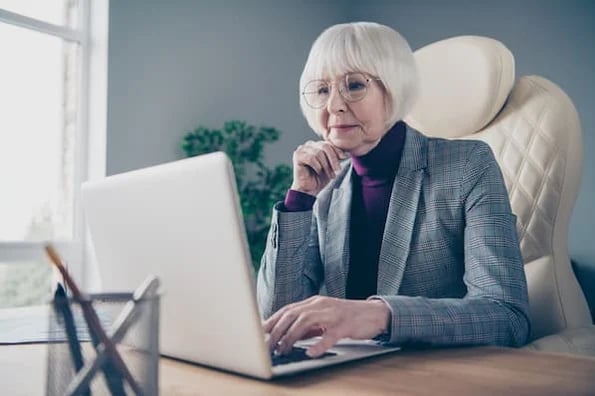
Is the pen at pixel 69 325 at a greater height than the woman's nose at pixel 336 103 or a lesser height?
lesser

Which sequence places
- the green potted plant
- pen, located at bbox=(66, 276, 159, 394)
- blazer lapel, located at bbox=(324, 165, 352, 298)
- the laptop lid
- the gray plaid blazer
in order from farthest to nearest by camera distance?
the green potted plant
blazer lapel, located at bbox=(324, 165, 352, 298)
the gray plaid blazer
the laptop lid
pen, located at bbox=(66, 276, 159, 394)

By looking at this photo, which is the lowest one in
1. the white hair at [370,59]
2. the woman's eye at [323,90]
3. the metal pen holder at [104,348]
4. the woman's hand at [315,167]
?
the metal pen holder at [104,348]

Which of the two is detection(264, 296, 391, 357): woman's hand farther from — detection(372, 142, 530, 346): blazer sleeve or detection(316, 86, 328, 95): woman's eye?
detection(316, 86, 328, 95): woman's eye

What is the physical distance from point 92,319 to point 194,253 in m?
0.24

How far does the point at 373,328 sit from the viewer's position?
93 centimetres

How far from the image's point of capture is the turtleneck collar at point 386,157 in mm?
1400

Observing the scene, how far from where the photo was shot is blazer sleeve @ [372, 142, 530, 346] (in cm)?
96

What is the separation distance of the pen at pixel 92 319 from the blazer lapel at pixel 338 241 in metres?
0.89

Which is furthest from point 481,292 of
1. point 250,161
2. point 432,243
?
point 250,161

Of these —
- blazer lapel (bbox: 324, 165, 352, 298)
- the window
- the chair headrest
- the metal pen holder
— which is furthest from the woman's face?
the window

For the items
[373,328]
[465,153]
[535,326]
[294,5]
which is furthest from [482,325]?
[294,5]

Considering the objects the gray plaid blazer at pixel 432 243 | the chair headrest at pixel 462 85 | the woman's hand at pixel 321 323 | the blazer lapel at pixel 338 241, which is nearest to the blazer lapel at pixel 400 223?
the gray plaid blazer at pixel 432 243

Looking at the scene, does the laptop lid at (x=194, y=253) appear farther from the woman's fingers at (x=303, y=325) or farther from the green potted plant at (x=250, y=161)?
the green potted plant at (x=250, y=161)

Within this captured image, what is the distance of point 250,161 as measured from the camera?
3256 mm
